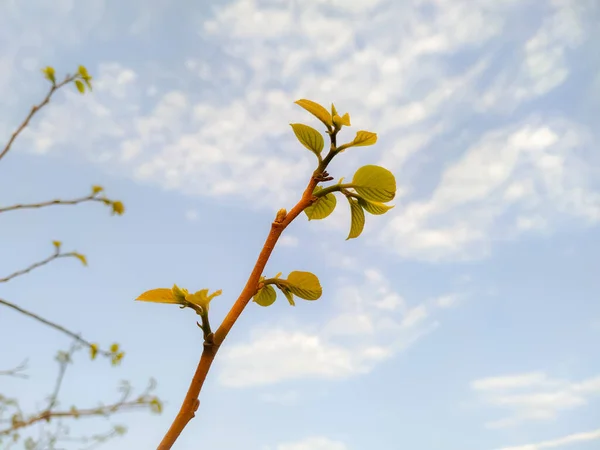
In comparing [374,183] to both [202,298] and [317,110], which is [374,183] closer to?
[317,110]

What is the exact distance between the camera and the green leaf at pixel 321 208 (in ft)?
3.95

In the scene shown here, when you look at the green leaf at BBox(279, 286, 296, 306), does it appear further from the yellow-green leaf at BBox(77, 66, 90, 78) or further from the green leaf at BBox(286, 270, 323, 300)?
the yellow-green leaf at BBox(77, 66, 90, 78)

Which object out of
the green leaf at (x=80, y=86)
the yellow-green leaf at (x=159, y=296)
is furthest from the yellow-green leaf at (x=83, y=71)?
the yellow-green leaf at (x=159, y=296)

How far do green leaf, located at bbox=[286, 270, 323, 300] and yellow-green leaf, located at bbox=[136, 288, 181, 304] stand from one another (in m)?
0.23

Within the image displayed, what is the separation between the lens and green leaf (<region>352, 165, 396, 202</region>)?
1083 millimetres

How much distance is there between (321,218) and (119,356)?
0.58 meters

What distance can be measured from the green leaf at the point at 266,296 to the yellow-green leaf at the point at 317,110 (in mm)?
353

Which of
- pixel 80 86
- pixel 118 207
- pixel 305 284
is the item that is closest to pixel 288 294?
pixel 305 284

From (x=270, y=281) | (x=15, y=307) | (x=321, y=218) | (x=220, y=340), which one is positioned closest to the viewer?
(x=15, y=307)

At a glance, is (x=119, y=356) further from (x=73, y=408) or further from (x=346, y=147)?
(x=346, y=147)

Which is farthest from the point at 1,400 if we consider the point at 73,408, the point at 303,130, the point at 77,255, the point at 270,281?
the point at 303,130

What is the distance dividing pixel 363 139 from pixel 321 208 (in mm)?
209

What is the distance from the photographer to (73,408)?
749 mm

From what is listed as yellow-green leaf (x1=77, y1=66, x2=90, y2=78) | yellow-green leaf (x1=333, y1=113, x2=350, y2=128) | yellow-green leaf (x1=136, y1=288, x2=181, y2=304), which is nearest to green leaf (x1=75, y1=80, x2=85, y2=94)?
yellow-green leaf (x1=77, y1=66, x2=90, y2=78)
